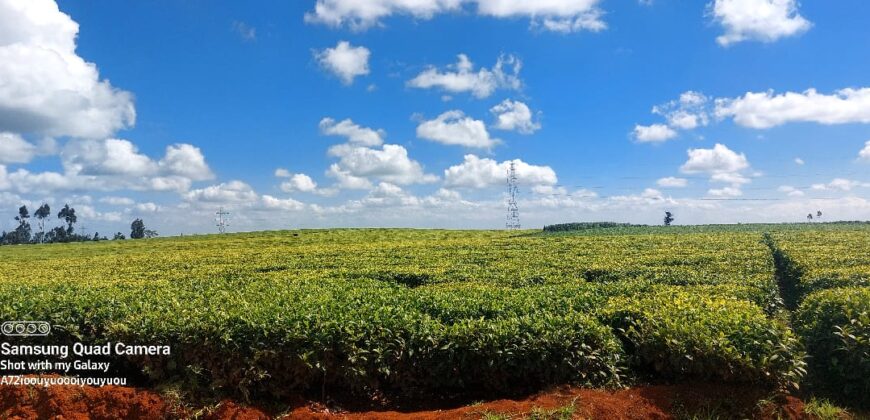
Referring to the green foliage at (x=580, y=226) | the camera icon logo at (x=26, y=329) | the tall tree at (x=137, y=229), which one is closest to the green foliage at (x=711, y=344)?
the camera icon logo at (x=26, y=329)

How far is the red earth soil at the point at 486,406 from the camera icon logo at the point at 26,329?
118cm

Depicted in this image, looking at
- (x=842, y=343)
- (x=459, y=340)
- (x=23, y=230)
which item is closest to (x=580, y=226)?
(x=842, y=343)

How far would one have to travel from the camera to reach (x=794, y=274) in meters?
14.3

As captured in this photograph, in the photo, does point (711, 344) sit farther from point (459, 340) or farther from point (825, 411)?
point (459, 340)

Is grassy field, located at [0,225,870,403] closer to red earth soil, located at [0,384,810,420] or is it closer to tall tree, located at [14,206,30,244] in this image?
red earth soil, located at [0,384,810,420]

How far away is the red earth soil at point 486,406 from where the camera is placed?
Answer: 555 cm

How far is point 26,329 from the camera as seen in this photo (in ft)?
25.7

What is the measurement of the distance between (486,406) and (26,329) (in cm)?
716

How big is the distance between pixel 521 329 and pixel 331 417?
2.50 meters

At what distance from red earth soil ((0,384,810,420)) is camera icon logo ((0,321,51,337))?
1175 mm

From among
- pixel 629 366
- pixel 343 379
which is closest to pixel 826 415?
pixel 629 366

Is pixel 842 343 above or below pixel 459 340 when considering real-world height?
below

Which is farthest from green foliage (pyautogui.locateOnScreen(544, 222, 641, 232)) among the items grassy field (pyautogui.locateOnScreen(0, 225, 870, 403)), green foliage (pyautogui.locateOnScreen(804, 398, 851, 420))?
green foliage (pyautogui.locateOnScreen(804, 398, 851, 420))

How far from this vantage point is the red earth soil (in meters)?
5.55
